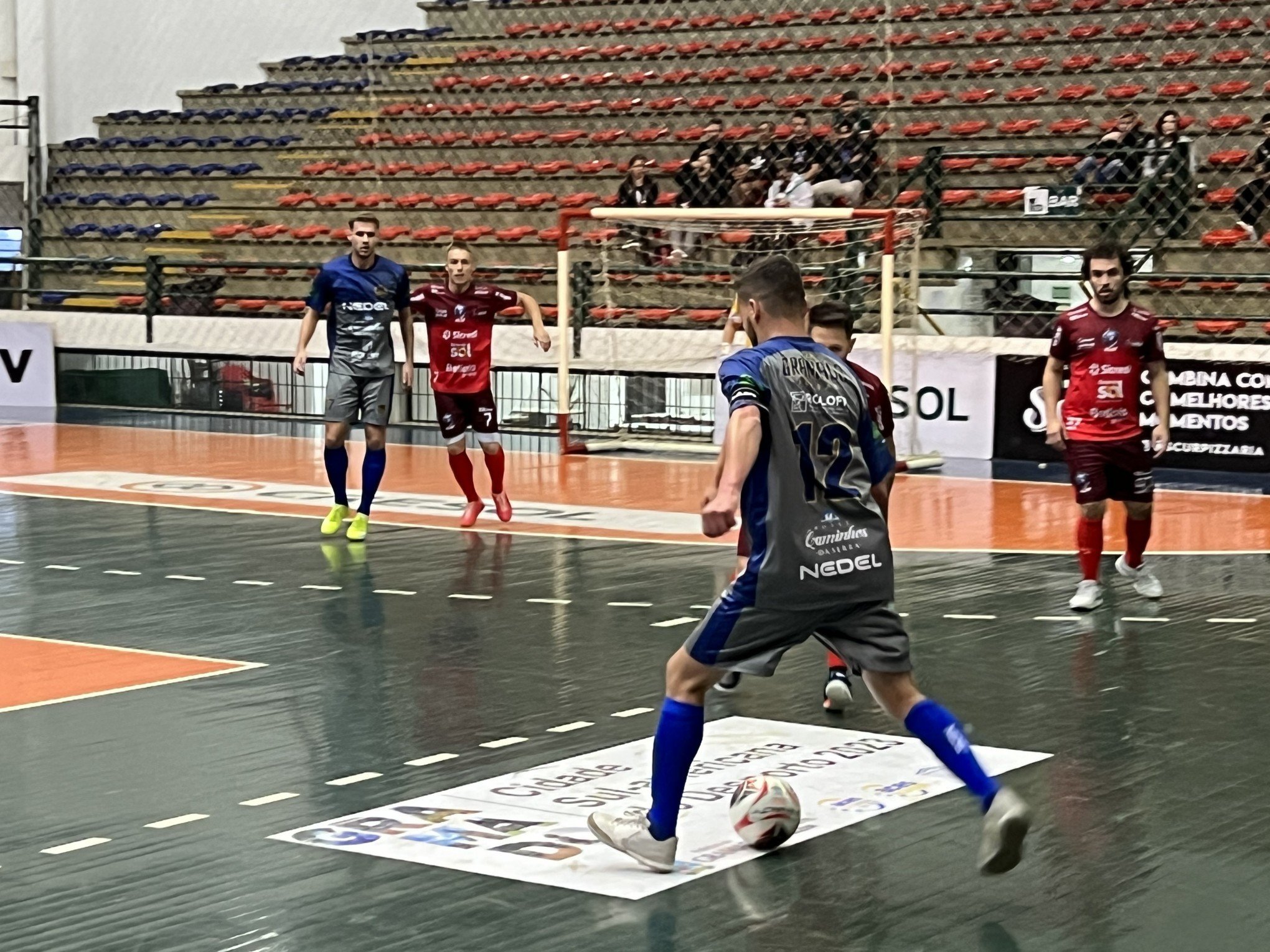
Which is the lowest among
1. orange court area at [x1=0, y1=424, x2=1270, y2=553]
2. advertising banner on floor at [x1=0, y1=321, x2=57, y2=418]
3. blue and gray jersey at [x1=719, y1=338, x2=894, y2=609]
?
orange court area at [x1=0, y1=424, x2=1270, y2=553]

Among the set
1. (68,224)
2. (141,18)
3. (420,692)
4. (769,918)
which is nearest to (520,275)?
(68,224)

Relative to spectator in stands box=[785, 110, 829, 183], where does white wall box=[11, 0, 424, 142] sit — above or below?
above

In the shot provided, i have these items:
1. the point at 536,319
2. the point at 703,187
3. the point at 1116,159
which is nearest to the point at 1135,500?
the point at 536,319

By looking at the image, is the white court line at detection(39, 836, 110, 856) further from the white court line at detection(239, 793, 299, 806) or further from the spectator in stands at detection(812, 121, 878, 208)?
the spectator in stands at detection(812, 121, 878, 208)

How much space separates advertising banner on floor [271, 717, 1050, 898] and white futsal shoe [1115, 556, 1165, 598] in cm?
384

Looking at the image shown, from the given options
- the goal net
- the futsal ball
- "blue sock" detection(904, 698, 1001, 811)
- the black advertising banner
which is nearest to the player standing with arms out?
the goal net

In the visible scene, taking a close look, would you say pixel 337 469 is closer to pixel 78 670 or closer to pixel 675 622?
pixel 675 622

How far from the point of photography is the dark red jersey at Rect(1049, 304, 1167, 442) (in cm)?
1094

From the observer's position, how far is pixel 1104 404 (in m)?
11.0

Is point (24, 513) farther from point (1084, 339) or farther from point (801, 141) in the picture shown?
point (801, 141)

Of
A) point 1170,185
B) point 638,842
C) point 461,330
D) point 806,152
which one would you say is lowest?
point 638,842

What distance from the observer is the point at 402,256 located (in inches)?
1049

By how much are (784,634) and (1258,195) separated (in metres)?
15.9

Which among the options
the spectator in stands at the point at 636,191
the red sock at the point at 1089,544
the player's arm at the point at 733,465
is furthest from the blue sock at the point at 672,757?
the spectator in stands at the point at 636,191
